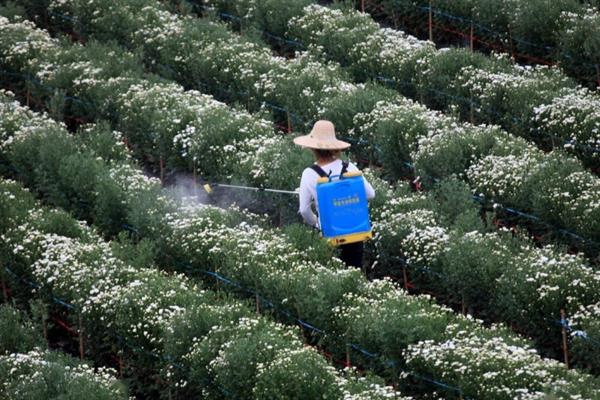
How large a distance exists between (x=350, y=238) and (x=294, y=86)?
14.3 feet

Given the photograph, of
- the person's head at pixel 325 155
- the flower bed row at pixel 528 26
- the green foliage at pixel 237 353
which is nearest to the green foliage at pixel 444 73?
the flower bed row at pixel 528 26

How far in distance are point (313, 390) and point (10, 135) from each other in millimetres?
7198

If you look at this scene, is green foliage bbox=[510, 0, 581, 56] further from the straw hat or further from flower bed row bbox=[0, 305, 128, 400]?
flower bed row bbox=[0, 305, 128, 400]

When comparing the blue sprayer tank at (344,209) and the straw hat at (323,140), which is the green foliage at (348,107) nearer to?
the straw hat at (323,140)

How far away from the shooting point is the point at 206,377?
11.8 meters

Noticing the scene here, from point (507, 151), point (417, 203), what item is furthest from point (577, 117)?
point (417, 203)

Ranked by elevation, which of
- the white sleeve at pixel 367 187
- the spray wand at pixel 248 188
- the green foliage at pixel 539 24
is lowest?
the spray wand at pixel 248 188

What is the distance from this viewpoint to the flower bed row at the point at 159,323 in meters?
11.2

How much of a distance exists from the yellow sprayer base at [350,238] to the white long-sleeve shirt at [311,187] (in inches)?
11.8

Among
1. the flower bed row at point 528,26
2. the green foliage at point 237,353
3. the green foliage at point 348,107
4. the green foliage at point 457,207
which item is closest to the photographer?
the green foliage at point 237,353

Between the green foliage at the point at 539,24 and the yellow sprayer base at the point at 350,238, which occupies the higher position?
the green foliage at the point at 539,24

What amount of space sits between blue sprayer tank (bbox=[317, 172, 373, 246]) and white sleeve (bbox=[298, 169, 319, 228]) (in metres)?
0.16

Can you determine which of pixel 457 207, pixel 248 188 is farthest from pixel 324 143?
pixel 457 207

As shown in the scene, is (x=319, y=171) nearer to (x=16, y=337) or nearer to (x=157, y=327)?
(x=157, y=327)
